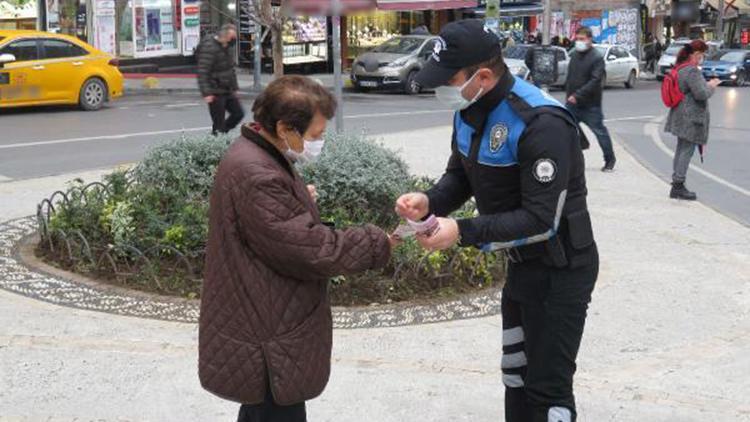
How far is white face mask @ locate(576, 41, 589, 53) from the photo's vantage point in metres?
12.2

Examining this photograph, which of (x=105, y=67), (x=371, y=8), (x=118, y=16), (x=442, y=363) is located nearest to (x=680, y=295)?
(x=442, y=363)

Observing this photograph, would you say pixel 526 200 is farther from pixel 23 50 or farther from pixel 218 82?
pixel 23 50

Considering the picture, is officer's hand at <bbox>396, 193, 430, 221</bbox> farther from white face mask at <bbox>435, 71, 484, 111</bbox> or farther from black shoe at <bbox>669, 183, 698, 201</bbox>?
black shoe at <bbox>669, 183, 698, 201</bbox>

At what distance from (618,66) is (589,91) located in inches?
811

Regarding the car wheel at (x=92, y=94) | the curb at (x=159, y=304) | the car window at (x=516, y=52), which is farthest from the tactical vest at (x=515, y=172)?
the car window at (x=516, y=52)

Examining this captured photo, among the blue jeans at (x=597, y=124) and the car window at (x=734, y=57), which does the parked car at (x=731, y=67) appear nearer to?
the car window at (x=734, y=57)

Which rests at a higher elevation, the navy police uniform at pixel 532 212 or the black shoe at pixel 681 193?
the navy police uniform at pixel 532 212

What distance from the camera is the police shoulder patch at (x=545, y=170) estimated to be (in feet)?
10.9

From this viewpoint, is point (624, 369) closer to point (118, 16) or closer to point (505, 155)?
point (505, 155)

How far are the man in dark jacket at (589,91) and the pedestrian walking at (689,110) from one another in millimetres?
1673

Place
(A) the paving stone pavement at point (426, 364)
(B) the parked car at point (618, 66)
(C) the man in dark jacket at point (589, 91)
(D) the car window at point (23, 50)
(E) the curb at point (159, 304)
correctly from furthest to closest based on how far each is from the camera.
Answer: (B) the parked car at point (618, 66), (D) the car window at point (23, 50), (C) the man in dark jacket at point (589, 91), (E) the curb at point (159, 304), (A) the paving stone pavement at point (426, 364)

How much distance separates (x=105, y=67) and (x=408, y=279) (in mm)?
14521

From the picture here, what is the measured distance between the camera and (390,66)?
Answer: 2622 cm

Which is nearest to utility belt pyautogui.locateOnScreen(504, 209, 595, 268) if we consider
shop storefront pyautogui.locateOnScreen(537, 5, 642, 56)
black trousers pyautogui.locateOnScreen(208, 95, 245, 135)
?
black trousers pyautogui.locateOnScreen(208, 95, 245, 135)
